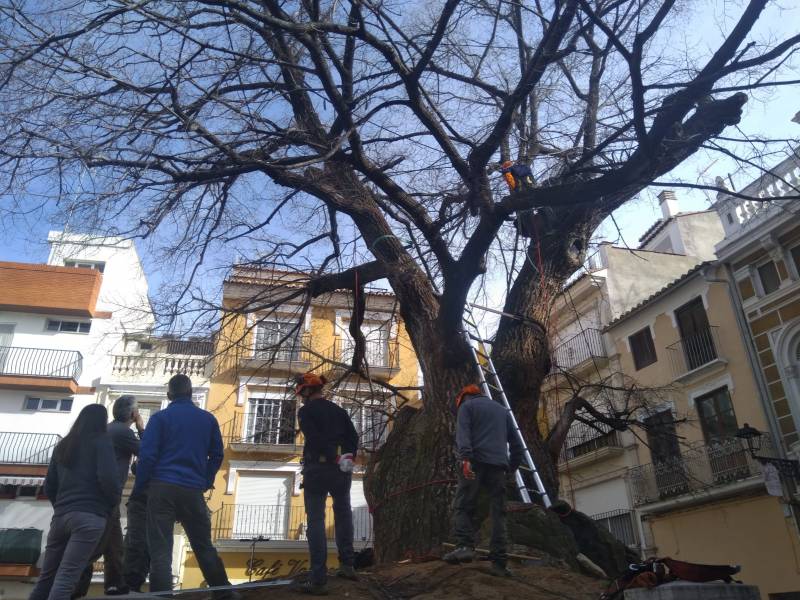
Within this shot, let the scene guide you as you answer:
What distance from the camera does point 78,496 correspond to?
489cm

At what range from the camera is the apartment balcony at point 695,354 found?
65.3 ft

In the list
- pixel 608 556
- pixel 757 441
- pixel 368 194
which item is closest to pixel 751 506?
pixel 757 441

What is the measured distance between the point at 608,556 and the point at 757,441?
12710 mm

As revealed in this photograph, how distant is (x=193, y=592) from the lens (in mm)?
4863

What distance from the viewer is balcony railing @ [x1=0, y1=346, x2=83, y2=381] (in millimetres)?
24719

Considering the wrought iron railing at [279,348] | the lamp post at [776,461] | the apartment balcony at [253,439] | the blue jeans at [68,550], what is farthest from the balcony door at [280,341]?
the lamp post at [776,461]

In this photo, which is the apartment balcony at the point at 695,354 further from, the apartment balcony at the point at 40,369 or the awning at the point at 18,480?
the awning at the point at 18,480

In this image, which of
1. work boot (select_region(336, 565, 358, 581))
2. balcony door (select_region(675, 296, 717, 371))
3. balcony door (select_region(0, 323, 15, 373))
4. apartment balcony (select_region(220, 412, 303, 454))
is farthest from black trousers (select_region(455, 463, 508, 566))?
balcony door (select_region(0, 323, 15, 373))

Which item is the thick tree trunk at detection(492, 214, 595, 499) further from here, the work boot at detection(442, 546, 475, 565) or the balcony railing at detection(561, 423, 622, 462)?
the balcony railing at detection(561, 423, 622, 462)

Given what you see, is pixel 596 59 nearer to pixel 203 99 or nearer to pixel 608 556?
pixel 203 99

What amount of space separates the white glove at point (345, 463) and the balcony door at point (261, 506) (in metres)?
19.5

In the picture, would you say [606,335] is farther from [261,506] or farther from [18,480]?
[18,480]

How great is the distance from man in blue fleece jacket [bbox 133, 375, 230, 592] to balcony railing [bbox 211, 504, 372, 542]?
1912 cm

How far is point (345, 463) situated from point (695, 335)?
17.8 meters
